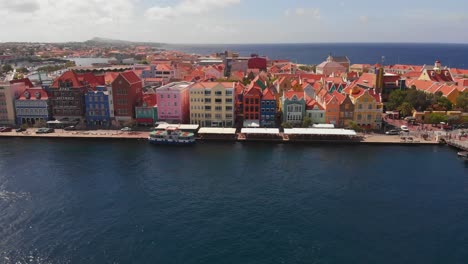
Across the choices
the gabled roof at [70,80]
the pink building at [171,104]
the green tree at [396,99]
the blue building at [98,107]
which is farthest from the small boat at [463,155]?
the gabled roof at [70,80]

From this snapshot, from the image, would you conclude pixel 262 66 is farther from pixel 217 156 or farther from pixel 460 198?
pixel 460 198

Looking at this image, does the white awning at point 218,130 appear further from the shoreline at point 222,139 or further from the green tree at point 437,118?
the green tree at point 437,118

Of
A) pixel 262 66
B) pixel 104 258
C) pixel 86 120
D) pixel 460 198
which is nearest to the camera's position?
pixel 104 258

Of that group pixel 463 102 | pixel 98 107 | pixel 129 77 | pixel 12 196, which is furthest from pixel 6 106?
pixel 463 102

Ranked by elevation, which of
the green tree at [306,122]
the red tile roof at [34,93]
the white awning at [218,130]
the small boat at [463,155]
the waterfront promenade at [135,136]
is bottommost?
the small boat at [463,155]

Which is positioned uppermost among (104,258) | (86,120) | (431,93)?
(431,93)

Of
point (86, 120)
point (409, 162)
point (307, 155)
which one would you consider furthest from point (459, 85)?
point (86, 120)

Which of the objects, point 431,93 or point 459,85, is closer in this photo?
point 431,93
